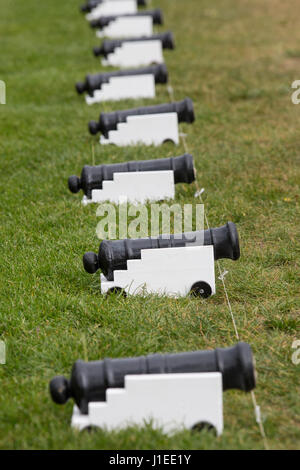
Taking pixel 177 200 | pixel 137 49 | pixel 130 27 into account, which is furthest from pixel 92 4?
pixel 177 200

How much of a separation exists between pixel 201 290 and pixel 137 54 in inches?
205

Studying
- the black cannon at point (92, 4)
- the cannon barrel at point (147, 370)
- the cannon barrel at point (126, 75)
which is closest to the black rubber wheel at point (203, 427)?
the cannon barrel at point (147, 370)

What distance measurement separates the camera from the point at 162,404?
2549 millimetres

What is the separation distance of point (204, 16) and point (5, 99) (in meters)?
5.07

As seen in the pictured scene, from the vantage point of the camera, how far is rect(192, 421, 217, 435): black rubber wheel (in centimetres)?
255

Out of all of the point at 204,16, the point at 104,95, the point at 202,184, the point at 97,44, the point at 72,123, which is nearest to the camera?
the point at 202,184

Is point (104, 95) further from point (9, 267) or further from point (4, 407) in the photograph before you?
point (4, 407)

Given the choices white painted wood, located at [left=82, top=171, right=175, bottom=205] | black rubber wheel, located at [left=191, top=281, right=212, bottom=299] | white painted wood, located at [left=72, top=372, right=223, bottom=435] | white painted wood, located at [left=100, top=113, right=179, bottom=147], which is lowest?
white painted wood, located at [left=72, top=372, right=223, bottom=435]

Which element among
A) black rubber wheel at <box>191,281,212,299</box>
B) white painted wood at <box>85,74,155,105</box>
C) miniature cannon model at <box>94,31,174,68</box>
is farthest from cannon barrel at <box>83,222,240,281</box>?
miniature cannon model at <box>94,31,174,68</box>

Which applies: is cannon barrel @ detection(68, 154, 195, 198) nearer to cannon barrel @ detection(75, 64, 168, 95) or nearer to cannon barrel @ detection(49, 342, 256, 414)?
cannon barrel @ detection(49, 342, 256, 414)

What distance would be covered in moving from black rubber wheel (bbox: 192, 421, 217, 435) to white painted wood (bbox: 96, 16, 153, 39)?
24.8ft

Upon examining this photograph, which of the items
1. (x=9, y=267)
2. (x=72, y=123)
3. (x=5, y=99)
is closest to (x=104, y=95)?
(x=72, y=123)

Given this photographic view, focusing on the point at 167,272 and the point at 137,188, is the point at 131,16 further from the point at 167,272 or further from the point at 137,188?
the point at 167,272

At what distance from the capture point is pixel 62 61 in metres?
8.77
